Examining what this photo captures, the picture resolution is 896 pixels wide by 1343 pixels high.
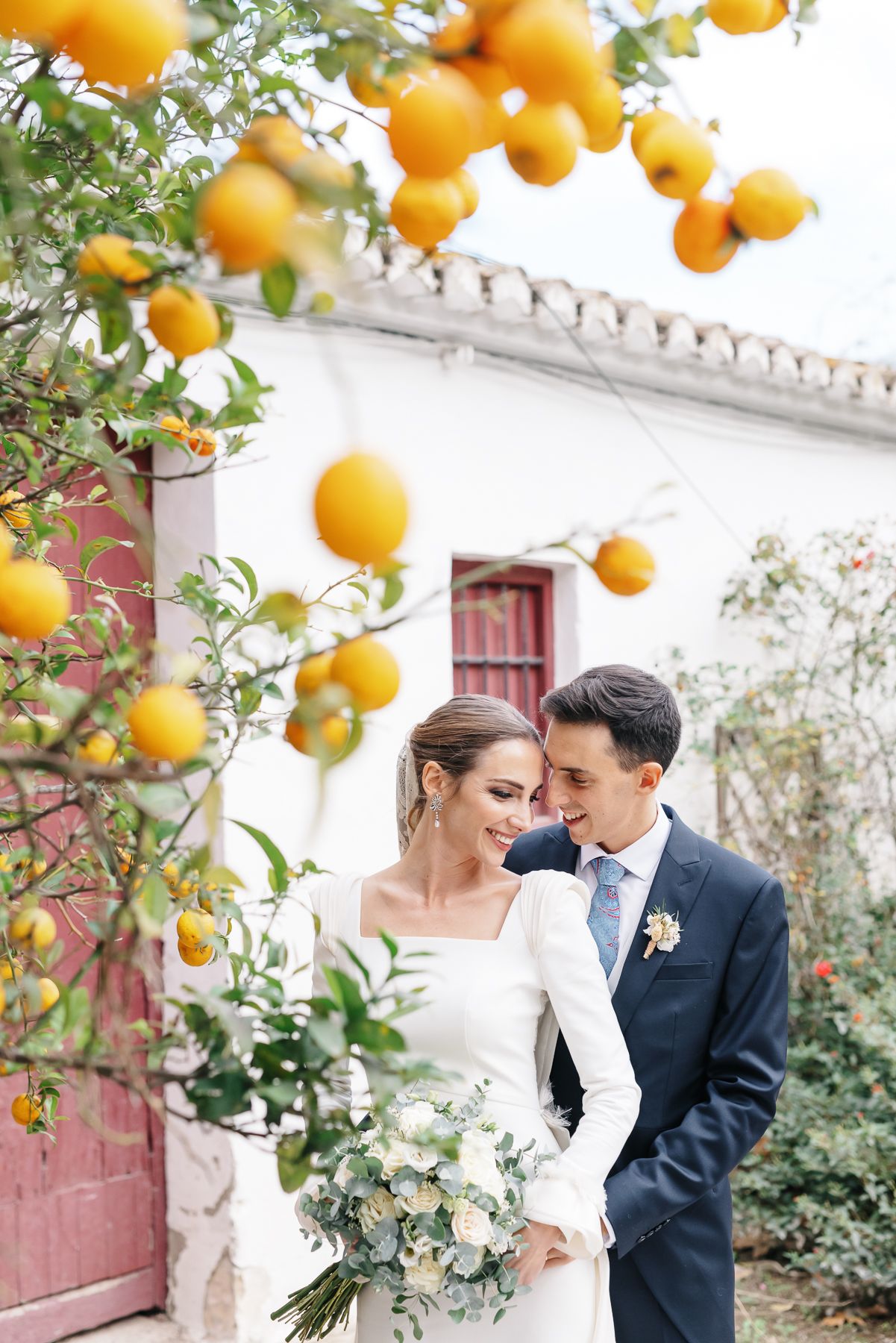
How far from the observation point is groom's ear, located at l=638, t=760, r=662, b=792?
7.34 ft

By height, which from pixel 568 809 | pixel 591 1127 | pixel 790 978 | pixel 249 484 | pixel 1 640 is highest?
pixel 249 484

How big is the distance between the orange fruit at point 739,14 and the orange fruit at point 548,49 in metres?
0.17

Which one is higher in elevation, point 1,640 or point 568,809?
point 1,640

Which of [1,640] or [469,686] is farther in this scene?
[469,686]

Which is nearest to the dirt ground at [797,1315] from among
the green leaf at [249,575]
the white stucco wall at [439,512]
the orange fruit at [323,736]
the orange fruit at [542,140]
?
the white stucco wall at [439,512]

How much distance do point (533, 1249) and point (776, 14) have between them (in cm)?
169

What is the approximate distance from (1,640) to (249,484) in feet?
9.67

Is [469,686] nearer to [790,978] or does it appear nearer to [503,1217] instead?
[790,978]

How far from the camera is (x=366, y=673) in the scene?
632 millimetres

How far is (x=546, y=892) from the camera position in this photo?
214cm

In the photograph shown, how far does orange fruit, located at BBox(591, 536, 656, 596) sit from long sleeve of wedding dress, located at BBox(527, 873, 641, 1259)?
141 centimetres

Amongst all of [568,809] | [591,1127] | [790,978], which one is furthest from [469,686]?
[591,1127]

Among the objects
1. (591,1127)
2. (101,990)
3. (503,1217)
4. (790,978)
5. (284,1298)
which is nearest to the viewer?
(101,990)

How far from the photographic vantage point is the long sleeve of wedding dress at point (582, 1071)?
1.86 m
